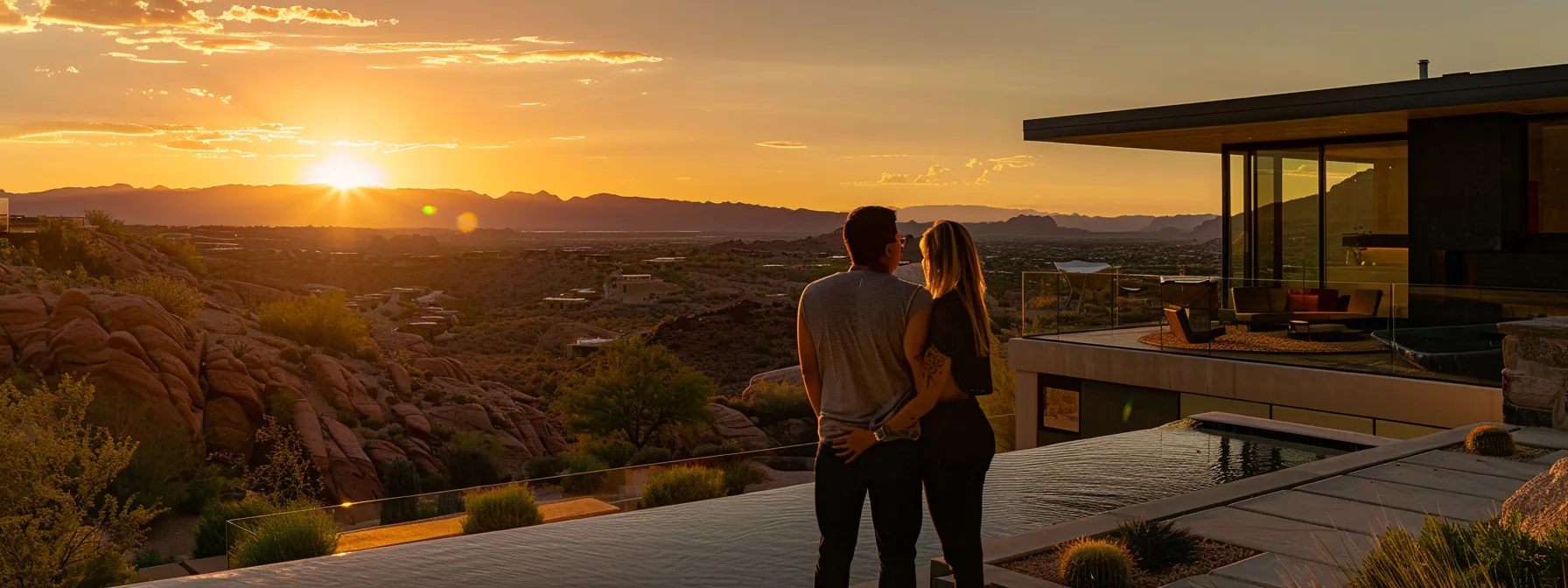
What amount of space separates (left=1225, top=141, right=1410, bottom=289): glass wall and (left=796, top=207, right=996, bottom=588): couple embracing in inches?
508

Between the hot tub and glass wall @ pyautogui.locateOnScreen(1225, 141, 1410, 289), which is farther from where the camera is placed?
glass wall @ pyautogui.locateOnScreen(1225, 141, 1410, 289)

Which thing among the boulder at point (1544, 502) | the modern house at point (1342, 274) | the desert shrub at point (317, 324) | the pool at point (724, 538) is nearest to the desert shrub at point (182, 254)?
the desert shrub at point (317, 324)

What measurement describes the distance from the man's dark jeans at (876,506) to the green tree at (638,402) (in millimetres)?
35856

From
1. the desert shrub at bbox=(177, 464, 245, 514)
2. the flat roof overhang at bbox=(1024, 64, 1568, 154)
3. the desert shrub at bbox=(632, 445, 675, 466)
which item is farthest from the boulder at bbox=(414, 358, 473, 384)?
the flat roof overhang at bbox=(1024, 64, 1568, 154)

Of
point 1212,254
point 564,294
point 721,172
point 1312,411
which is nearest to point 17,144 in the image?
point 564,294

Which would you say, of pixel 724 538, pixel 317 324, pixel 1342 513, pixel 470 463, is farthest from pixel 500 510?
pixel 317 324

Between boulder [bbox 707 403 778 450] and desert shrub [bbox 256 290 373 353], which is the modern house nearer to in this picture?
boulder [bbox 707 403 778 450]

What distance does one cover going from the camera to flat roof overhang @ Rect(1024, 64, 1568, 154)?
1302 centimetres

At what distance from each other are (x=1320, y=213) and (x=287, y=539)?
14.8m

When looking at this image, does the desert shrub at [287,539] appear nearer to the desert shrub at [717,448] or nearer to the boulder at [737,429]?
the desert shrub at [717,448]

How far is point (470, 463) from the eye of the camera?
3431 cm

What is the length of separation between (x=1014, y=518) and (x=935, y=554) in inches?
54.0

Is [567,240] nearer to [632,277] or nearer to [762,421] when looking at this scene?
[632,277]

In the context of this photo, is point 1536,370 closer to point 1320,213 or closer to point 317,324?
point 1320,213
